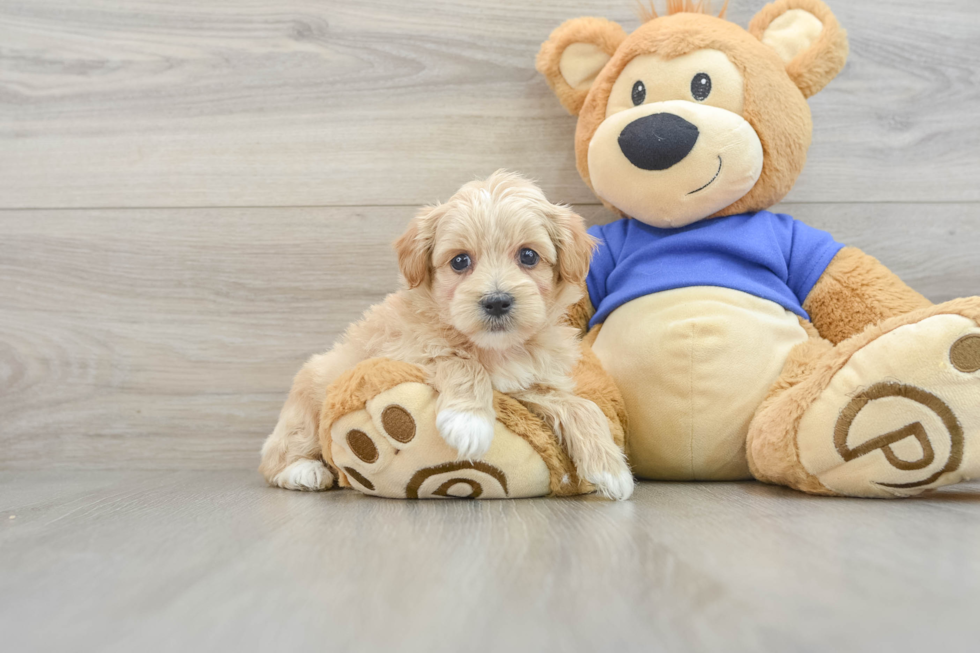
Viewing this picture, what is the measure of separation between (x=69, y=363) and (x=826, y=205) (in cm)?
174

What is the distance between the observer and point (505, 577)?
2.02 ft

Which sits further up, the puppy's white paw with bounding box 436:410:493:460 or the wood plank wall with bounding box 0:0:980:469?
the wood plank wall with bounding box 0:0:980:469

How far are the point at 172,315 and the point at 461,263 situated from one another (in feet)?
2.70

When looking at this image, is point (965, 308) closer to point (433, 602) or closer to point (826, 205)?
point (826, 205)

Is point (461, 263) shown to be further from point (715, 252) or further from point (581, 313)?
point (715, 252)

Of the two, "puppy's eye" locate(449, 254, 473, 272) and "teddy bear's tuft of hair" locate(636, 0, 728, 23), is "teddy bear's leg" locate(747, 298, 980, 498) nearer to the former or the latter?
"puppy's eye" locate(449, 254, 473, 272)

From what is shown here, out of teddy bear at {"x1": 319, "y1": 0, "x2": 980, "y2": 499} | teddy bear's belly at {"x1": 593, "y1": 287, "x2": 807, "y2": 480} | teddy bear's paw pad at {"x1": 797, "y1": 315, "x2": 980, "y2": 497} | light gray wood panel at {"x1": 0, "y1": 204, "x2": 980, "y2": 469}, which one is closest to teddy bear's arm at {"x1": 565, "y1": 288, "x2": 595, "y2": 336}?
teddy bear at {"x1": 319, "y1": 0, "x2": 980, "y2": 499}

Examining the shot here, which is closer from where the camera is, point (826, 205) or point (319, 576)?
point (319, 576)

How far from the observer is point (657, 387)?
3.78 ft

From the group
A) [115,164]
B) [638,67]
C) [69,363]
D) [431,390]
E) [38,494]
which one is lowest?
[38,494]

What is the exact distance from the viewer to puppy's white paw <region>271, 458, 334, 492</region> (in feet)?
3.82

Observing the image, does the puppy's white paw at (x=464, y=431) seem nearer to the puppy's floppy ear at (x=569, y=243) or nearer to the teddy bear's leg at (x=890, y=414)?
the puppy's floppy ear at (x=569, y=243)

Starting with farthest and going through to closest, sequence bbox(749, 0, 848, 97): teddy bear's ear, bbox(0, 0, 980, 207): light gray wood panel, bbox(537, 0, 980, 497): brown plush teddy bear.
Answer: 1. bbox(0, 0, 980, 207): light gray wood panel
2. bbox(749, 0, 848, 97): teddy bear's ear
3. bbox(537, 0, 980, 497): brown plush teddy bear

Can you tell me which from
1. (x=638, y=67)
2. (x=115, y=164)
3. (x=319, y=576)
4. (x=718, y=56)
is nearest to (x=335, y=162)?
(x=115, y=164)
